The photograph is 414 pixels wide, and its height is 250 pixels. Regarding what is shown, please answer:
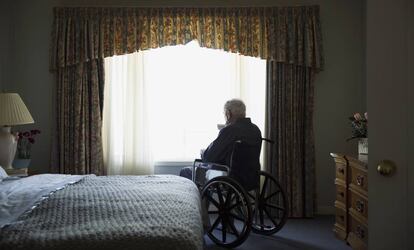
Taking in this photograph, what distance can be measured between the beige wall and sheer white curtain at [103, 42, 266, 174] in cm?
59

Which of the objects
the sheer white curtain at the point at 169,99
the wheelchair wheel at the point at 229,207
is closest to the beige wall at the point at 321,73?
the sheer white curtain at the point at 169,99

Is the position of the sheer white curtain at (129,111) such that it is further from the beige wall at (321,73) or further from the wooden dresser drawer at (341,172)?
the wooden dresser drawer at (341,172)

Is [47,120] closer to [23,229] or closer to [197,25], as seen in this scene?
[197,25]

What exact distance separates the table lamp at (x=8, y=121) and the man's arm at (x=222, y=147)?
1595 millimetres

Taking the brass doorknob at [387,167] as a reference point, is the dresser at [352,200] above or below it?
Result: below

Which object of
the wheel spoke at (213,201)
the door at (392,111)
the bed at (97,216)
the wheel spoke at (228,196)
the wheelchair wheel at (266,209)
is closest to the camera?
the door at (392,111)

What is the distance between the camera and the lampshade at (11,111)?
12.2 ft

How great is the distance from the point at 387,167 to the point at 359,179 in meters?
2.01

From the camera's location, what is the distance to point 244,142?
3.57 m

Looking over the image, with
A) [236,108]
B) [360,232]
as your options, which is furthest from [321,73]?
[360,232]

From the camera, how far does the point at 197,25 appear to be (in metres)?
4.73

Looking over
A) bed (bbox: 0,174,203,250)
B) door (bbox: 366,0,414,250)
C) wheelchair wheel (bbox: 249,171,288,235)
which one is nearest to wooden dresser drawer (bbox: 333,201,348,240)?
wheelchair wheel (bbox: 249,171,288,235)

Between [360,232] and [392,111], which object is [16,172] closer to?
[360,232]

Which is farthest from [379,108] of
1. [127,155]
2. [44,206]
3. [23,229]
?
[127,155]
